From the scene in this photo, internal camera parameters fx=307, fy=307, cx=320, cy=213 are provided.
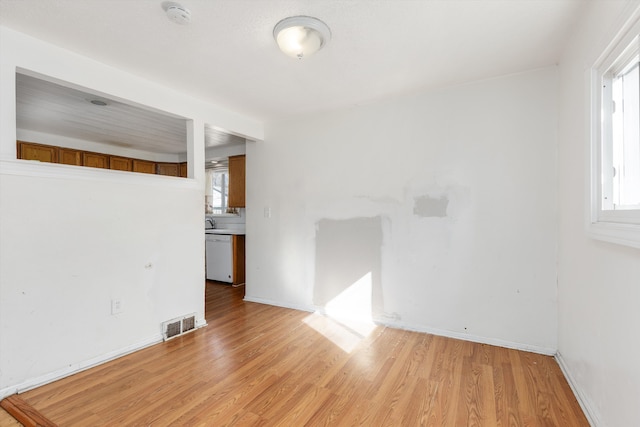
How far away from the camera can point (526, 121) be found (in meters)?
2.59

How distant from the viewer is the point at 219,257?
5.14 meters

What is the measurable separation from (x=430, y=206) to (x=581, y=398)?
5.62 feet

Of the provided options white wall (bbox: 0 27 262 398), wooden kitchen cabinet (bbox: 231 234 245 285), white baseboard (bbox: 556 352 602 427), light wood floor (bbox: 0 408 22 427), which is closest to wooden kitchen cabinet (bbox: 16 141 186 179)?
wooden kitchen cabinet (bbox: 231 234 245 285)

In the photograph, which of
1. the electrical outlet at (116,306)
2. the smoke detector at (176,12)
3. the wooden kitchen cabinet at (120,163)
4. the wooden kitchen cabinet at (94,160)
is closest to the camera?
the smoke detector at (176,12)

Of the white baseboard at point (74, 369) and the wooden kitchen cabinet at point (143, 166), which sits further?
the wooden kitchen cabinet at point (143, 166)

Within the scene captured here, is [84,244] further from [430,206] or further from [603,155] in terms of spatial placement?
[603,155]

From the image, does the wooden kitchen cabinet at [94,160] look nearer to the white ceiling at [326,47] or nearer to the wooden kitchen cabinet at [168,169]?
the wooden kitchen cabinet at [168,169]

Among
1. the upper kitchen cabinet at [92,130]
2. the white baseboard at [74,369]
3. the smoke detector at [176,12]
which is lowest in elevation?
the white baseboard at [74,369]

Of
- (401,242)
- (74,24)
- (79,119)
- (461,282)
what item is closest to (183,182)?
(74,24)

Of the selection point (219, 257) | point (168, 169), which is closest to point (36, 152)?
point (168, 169)

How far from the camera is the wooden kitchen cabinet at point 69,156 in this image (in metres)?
4.51

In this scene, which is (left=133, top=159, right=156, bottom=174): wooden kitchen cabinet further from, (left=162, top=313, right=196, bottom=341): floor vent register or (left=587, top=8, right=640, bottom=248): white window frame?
(left=587, top=8, right=640, bottom=248): white window frame

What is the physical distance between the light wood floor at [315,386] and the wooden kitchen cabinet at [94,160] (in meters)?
3.63

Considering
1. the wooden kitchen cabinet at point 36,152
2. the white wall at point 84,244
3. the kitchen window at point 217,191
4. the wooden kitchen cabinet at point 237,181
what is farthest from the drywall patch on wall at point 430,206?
the wooden kitchen cabinet at point 36,152
